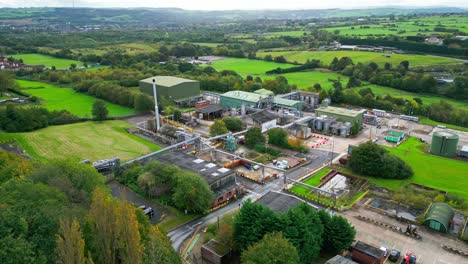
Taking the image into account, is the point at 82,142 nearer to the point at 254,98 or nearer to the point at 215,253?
the point at 254,98

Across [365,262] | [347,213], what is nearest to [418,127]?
[347,213]

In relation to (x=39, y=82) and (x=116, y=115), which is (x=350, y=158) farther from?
(x=39, y=82)

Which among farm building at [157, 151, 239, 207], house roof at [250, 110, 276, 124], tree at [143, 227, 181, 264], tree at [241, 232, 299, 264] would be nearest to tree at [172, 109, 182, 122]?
house roof at [250, 110, 276, 124]

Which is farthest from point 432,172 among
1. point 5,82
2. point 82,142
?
point 5,82

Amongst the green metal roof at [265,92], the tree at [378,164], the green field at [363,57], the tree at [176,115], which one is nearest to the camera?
the tree at [378,164]

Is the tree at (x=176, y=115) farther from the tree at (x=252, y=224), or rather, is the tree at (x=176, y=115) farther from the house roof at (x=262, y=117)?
the tree at (x=252, y=224)

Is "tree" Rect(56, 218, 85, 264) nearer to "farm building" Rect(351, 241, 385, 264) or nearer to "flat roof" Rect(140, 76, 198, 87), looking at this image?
"farm building" Rect(351, 241, 385, 264)

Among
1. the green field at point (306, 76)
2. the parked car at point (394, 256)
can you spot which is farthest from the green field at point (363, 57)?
the parked car at point (394, 256)
